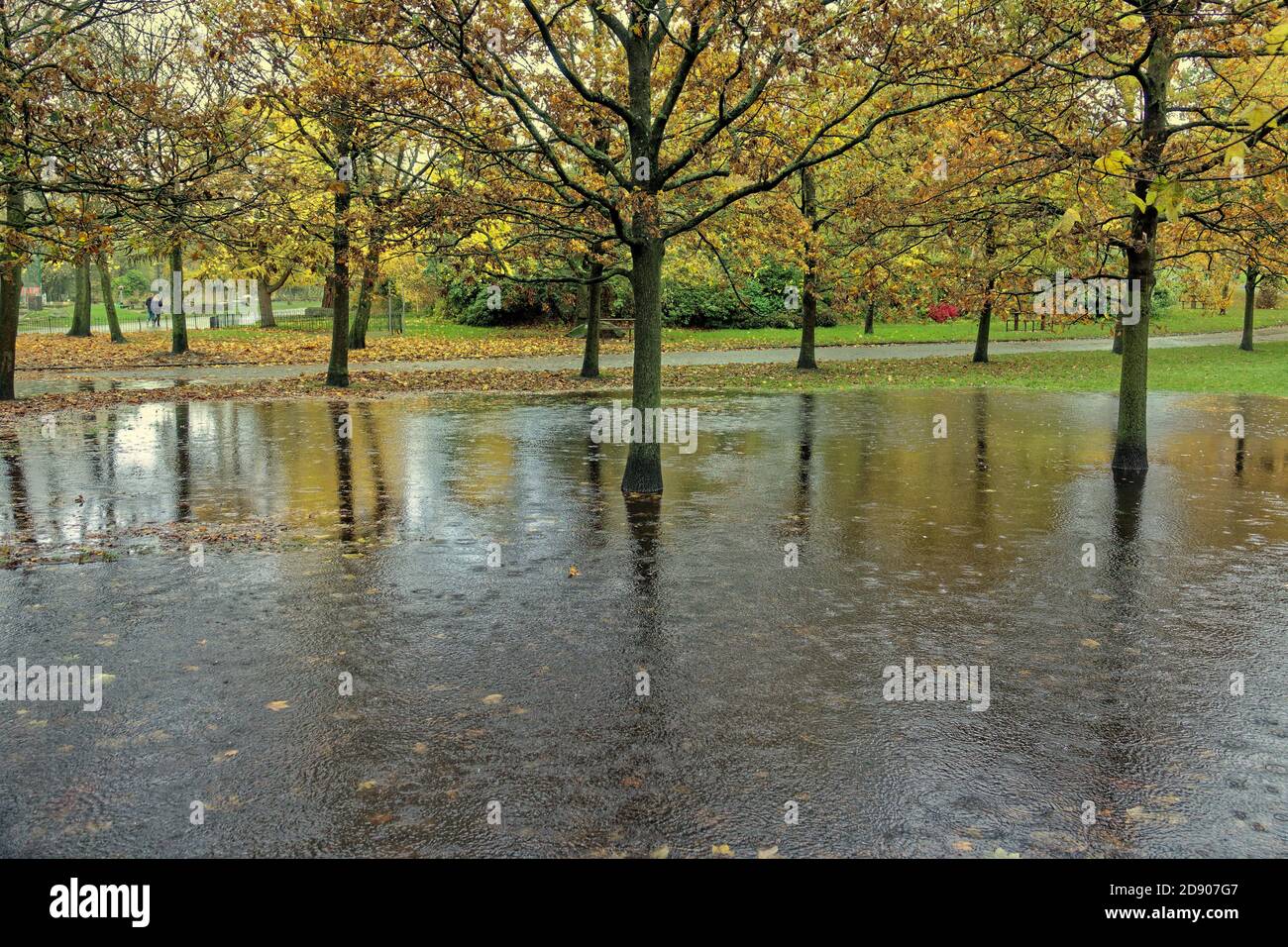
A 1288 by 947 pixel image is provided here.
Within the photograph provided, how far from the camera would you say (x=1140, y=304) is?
44.3ft

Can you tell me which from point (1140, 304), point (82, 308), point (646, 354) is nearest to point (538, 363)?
point (82, 308)

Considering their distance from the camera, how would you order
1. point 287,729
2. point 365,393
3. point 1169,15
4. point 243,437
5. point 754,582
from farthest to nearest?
1. point 365,393
2. point 243,437
3. point 1169,15
4. point 754,582
5. point 287,729

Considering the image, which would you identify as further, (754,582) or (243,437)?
(243,437)

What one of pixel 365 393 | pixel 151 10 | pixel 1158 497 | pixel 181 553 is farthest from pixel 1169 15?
pixel 365 393

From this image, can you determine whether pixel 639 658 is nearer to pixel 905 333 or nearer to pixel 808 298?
pixel 808 298

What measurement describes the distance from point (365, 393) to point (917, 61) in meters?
16.3

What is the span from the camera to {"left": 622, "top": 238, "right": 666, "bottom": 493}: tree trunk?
484 inches

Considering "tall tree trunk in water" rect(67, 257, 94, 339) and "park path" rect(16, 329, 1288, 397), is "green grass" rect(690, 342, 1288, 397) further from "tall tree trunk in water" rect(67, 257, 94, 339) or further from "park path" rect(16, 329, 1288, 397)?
"tall tree trunk in water" rect(67, 257, 94, 339)

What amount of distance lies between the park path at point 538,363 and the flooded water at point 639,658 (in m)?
12.6

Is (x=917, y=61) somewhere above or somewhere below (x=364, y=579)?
above

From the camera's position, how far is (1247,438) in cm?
1722

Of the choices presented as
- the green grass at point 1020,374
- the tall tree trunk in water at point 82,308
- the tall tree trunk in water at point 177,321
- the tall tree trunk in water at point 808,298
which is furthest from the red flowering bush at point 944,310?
the tall tree trunk in water at point 82,308

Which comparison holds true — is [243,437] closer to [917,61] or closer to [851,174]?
[917,61]

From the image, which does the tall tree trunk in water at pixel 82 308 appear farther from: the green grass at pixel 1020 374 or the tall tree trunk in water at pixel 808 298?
the tall tree trunk in water at pixel 808 298
